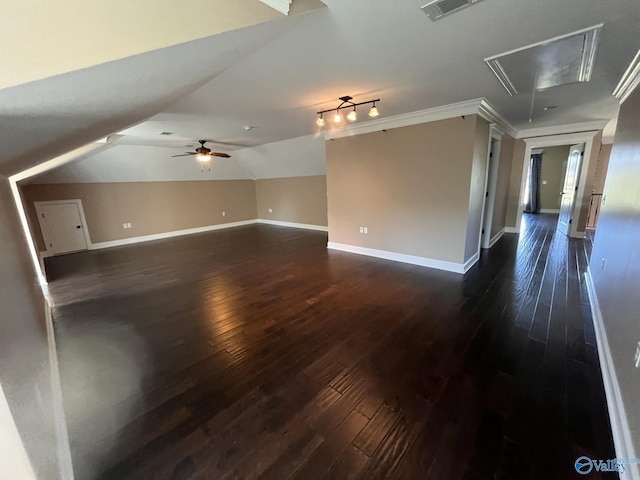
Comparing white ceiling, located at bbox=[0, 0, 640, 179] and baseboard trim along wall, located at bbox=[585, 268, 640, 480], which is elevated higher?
white ceiling, located at bbox=[0, 0, 640, 179]

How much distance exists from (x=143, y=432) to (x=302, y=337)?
131 cm

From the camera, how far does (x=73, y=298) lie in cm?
355

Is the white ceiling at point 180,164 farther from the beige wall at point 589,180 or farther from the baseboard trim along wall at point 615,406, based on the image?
the beige wall at point 589,180

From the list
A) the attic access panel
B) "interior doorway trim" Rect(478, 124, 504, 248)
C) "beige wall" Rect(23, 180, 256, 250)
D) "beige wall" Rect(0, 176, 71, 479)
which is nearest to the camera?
"beige wall" Rect(0, 176, 71, 479)

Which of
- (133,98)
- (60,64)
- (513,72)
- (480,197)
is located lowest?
(480,197)

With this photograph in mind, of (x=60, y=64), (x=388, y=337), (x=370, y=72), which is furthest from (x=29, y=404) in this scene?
(x=370, y=72)

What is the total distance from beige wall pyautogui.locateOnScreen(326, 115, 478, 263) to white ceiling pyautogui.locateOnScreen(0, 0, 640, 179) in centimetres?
70

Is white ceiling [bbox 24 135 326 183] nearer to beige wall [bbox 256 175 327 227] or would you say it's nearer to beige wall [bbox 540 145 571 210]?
beige wall [bbox 256 175 327 227]

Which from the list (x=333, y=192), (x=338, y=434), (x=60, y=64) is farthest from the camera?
(x=333, y=192)

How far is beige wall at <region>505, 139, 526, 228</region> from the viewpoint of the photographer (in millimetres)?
6109

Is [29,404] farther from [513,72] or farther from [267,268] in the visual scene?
[513,72]

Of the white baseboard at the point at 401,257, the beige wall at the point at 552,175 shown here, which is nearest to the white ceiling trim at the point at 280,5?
the white baseboard at the point at 401,257

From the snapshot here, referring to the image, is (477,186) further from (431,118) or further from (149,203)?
(149,203)

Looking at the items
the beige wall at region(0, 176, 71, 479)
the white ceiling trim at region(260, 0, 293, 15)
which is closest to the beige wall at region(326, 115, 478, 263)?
the white ceiling trim at region(260, 0, 293, 15)
